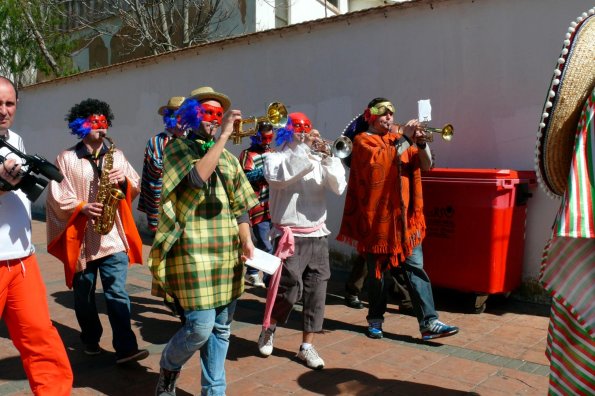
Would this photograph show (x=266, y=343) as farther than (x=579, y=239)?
Yes

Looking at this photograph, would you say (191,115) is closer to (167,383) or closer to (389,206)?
(167,383)

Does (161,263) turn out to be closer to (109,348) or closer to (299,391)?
(299,391)

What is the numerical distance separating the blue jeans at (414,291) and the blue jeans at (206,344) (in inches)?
68.5

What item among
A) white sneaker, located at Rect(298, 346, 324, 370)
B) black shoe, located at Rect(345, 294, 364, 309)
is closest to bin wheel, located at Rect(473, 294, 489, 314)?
black shoe, located at Rect(345, 294, 364, 309)

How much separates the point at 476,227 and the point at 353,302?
1.40 metres

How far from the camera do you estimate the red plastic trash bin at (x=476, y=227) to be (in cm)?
530

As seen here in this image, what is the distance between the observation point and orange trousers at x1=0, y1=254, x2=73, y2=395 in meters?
2.93

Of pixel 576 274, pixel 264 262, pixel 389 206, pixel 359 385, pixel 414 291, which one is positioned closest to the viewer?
pixel 576 274

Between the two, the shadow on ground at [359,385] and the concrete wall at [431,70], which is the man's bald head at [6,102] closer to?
the shadow on ground at [359,385]

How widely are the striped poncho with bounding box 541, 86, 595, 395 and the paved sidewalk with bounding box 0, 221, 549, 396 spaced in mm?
1699

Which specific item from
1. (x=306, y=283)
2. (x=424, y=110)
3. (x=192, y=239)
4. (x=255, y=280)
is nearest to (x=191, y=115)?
(x=192, y=239)

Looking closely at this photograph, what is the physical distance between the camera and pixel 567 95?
2051 mm

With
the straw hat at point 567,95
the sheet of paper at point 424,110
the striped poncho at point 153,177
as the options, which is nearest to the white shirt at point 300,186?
the sheet of paper at point 424,110

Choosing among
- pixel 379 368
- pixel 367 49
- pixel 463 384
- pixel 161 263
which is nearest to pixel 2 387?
pixel 161 263
